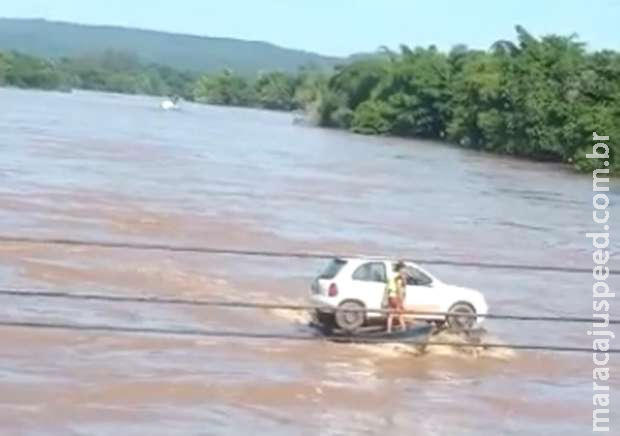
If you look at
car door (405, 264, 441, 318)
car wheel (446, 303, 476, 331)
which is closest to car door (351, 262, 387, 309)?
car door (405, 264, 441, 318)

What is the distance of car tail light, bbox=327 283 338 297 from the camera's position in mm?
22469

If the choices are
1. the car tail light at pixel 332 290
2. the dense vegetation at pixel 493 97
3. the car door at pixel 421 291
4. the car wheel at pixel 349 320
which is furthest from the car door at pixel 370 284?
the dense vegetation at pixel 493 97

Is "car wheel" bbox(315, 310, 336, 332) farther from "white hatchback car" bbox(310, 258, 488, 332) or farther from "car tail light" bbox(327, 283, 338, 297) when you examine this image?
"car tail light" bbox(327, 283, 338, 297)

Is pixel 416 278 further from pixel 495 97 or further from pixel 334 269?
pixel 495 97

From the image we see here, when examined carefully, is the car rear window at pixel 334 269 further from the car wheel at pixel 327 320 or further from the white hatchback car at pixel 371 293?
the car wheel at pixel 327 320

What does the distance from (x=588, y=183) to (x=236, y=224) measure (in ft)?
102

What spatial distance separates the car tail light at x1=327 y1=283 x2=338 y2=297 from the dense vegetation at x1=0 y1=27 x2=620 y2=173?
49580 millimetres

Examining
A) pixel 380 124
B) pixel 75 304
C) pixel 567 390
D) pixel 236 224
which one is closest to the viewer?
pixel 567 390

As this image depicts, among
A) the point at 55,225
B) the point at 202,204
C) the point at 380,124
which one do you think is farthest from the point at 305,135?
the point at 55,225

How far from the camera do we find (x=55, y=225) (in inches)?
1375

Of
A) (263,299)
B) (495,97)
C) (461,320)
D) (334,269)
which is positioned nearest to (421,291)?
(461,320)

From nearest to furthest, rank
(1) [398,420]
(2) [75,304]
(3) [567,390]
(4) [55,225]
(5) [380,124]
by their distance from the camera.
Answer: (1) [398,420] → (3) [567,390] → (2) [75,304] → (4) [55,225] → (5) [380,124]

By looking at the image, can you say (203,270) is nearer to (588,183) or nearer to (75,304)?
(75,304)

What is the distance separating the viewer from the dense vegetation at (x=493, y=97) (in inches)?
3027
